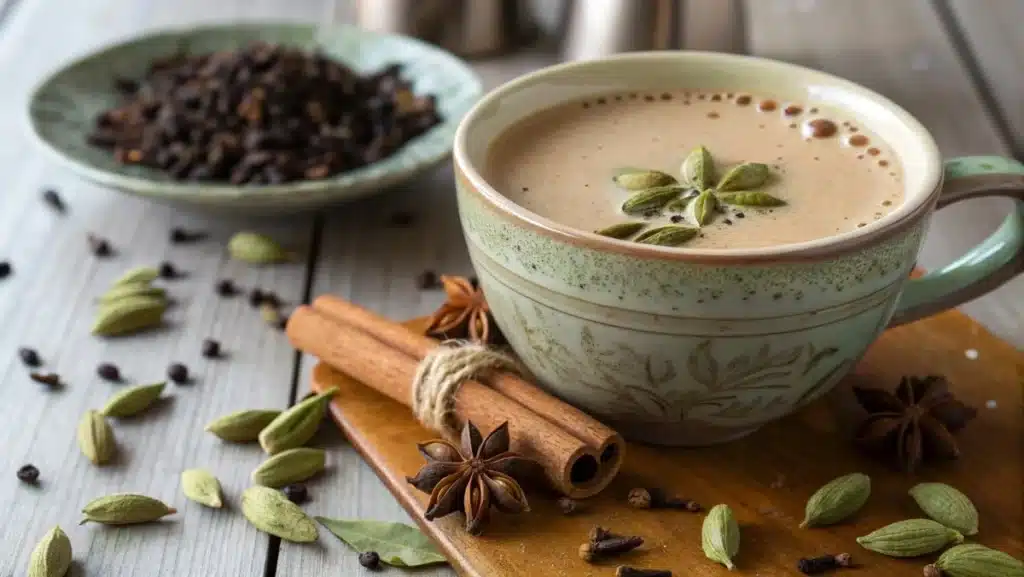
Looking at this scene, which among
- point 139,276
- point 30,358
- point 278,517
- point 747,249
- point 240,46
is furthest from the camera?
point 240,46

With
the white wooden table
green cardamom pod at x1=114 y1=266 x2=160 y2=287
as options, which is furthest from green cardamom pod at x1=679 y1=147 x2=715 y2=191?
green cardamom pod at x1=114 y1=266 x2=160 y2=287

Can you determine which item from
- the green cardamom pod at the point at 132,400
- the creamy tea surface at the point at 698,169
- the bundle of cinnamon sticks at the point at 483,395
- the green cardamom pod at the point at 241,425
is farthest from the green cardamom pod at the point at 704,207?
the green cardamom pod at the point at 132,400

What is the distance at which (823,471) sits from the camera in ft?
2.98

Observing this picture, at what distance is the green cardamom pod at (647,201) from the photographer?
2.87 feet

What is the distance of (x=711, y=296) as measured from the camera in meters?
0.79

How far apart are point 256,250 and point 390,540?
0.53 meters

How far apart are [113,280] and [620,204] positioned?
25.7 inches

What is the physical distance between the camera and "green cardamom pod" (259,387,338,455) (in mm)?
959

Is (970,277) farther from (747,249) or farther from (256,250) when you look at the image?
(256,250)

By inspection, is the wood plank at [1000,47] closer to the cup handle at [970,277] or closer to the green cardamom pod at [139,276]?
the cup handle at [970,277]

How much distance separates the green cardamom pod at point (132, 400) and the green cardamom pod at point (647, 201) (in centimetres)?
47

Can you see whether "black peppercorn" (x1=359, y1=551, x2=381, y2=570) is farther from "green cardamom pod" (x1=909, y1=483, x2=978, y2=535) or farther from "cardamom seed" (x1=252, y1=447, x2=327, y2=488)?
"green cardamom pod" (x1=909, y1=483, x2=978, y2=535)

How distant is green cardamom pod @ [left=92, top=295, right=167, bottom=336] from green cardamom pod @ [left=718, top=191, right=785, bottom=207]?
61 cm

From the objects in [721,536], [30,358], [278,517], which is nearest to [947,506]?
[721,536]
